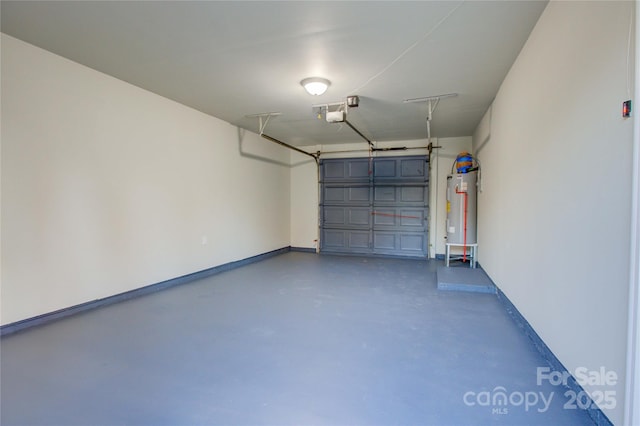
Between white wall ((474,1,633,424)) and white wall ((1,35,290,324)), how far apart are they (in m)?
4.27

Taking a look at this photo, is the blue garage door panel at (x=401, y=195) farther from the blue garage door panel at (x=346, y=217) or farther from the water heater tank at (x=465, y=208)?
the water heater tank at (x=465, y=208)

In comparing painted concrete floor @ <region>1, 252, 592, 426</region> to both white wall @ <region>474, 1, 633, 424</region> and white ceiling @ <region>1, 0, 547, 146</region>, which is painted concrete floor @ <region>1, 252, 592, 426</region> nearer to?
white wall @ <region>474, 1, 633, 424</region>

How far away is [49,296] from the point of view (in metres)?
2.99

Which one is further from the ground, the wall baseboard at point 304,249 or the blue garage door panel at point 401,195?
the blue garage door panel at point 401,195

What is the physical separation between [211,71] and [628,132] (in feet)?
11.4

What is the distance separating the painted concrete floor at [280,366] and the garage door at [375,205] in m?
3.29

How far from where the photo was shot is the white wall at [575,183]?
1.45 m

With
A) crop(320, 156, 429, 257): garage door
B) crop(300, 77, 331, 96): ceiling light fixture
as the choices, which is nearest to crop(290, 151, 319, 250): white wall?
crop(320, 156, 429, 257): garage door

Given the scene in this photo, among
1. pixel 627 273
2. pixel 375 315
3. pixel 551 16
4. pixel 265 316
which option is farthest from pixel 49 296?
pixel 551 16

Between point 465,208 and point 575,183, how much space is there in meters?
3.80

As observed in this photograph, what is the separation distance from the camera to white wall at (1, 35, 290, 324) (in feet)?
9.07

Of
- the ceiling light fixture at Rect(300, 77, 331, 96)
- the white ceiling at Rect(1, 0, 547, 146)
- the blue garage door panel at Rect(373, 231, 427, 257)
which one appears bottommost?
the blue garage door panel at Rect(373, 231, 427, 257)

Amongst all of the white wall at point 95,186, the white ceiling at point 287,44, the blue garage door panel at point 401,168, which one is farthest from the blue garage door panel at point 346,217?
the white ceiling at point 287,44

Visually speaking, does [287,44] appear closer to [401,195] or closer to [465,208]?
[465,208]
